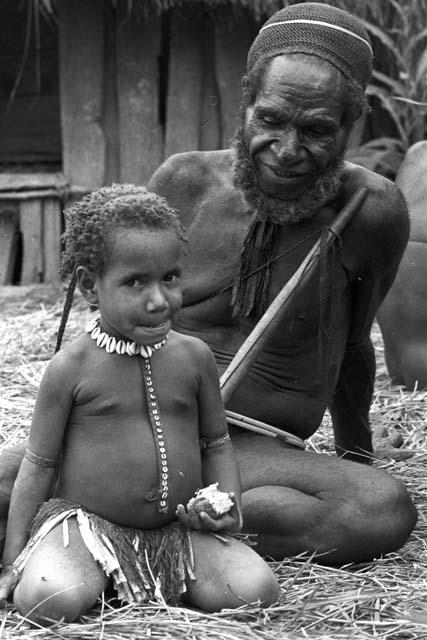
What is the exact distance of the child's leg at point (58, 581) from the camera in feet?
8.57

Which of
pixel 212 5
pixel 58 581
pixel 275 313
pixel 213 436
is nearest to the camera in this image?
pixel 58 581

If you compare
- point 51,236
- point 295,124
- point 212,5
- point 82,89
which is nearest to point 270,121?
point 295,124

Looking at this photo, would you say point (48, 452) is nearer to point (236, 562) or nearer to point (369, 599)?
point (236, 562)

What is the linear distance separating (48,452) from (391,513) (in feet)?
3.14

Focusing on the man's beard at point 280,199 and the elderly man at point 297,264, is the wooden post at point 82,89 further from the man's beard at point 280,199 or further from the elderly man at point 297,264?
the man's beard at point 280,199

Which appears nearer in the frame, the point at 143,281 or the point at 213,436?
the point at 143,281

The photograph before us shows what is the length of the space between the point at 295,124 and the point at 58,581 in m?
1.28

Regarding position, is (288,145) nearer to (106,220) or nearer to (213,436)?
(106,220)

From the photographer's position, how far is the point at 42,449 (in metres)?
2.74

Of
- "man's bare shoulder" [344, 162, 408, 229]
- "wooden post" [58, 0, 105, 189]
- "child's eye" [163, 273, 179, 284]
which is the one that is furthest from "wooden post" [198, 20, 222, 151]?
"child's eye" [163, 273, 179, 284]

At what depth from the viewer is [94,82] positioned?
7484mm

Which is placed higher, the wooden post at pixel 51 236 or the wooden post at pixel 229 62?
the wooden post at pixel 229 62

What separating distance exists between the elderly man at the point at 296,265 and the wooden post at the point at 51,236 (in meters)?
4.15

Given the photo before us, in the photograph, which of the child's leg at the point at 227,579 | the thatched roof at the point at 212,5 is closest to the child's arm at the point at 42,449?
the child's leg at the point at 227,579
